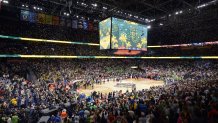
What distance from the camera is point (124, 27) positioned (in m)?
23.7

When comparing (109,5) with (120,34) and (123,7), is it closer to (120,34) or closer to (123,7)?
(123,7)

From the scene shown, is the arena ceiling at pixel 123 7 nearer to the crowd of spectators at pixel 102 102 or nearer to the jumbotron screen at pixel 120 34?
the jumbotron screen at pixel 120 34

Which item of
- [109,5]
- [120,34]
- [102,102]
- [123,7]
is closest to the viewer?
[102,102]

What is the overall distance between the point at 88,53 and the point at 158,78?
15414mm

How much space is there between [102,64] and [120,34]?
71.4 feet

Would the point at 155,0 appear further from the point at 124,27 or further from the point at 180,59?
the point at 180,59

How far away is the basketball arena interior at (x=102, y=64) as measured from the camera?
996 cm

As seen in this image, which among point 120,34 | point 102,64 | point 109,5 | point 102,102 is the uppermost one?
point 109,5

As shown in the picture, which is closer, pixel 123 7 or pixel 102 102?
pixel 102 102

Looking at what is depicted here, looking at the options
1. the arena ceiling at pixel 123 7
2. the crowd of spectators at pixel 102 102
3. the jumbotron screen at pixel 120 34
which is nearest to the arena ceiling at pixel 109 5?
the arena ceiling at pixel 123 7

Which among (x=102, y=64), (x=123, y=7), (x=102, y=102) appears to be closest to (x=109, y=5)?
→ (x=123, y=7)

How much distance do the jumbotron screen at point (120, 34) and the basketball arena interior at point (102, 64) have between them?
0.11 metres

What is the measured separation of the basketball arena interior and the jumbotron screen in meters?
0.11

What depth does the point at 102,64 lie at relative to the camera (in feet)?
146
